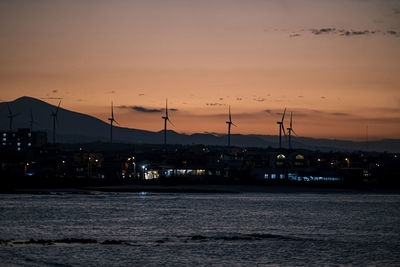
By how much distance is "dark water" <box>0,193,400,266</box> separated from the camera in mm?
35594

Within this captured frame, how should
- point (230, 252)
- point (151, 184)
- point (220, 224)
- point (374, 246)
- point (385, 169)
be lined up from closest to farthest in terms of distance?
1. point (230, 252)
2. point (374, 246)
3. point (220, 224)
4. point (151, 184)
5. point (385, 169)

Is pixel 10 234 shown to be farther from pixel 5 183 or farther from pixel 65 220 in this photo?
pixel 5 183

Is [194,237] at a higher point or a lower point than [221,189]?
lower

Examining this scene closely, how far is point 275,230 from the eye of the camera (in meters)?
51.8

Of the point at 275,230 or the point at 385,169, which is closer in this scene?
the point at 275,230

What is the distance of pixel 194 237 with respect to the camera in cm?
4466

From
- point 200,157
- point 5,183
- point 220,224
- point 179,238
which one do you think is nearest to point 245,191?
point 200,157

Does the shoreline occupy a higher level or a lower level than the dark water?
higher

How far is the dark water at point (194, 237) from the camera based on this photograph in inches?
1401

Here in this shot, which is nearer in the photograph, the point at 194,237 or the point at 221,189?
the point at 194,237

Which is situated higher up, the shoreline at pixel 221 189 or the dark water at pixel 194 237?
the shoreline at pixel 221 189

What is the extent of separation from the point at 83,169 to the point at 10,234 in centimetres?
11931

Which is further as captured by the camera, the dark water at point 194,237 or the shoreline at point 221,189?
the shoreline at point 221,189

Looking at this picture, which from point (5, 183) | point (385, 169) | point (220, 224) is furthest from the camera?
point (385, 169)
